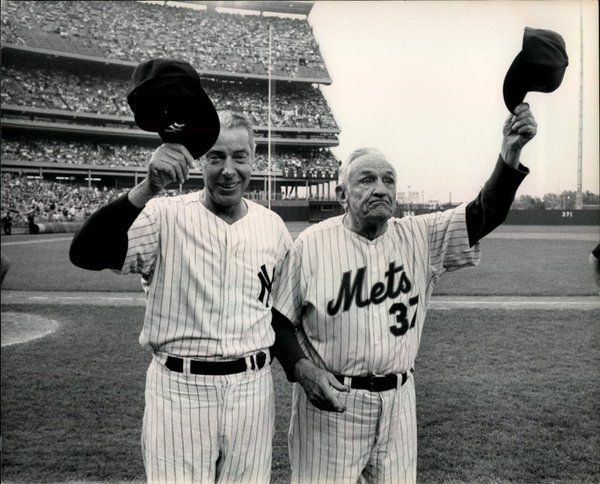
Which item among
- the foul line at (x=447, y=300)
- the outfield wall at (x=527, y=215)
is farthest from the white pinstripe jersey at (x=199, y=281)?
the outfield wall at (x=527, y=215)

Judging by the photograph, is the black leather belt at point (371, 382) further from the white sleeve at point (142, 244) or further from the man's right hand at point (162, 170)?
the man's right hand at point (162, 170)

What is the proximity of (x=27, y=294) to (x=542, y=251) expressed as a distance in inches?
558

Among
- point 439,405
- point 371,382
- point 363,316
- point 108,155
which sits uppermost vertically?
point 108,155

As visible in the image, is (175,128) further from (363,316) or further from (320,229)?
(363,316)

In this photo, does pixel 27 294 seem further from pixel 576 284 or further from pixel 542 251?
pixel 542 251

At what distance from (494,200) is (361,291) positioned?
1.94 ft

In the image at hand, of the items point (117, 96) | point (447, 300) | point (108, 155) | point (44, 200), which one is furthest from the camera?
point (108, 155)

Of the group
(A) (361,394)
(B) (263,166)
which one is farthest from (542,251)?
(B) (263,166)

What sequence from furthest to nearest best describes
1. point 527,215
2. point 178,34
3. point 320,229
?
point 178,34, point 527,215, point 320,229

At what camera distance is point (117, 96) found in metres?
35.2

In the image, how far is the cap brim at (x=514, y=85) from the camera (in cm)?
A: 186

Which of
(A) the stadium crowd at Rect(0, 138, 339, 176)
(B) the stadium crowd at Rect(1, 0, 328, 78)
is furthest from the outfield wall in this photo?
(B) the stadium crowd at Rect(1, 0, 328, 78)

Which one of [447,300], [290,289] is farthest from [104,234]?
[447,300]

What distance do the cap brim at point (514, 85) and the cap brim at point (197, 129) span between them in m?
0.99
